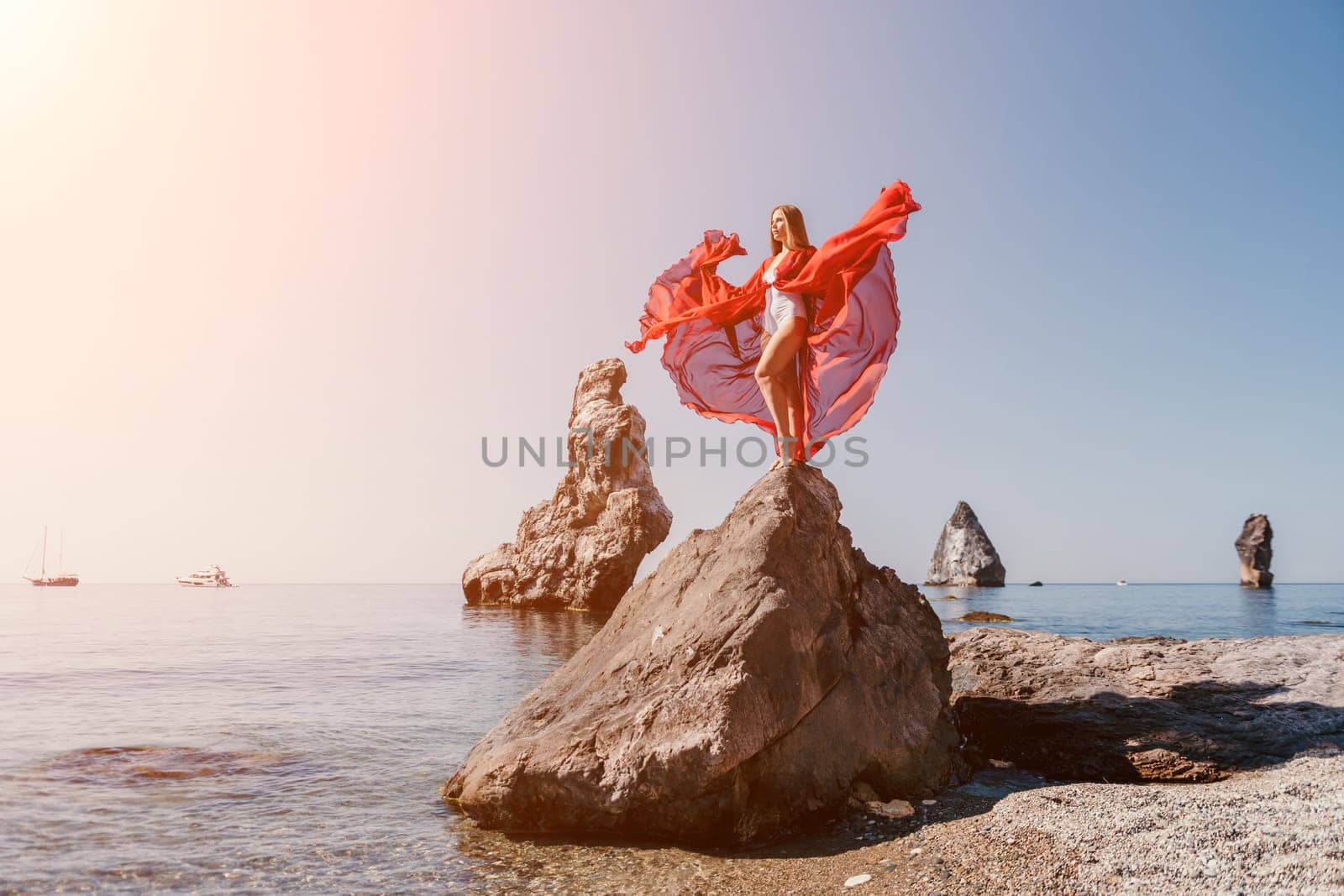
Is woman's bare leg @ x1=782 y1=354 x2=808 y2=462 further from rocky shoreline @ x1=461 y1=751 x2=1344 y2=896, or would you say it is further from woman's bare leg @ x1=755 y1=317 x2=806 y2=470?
rocky shoreline @ x1=461 y1=751 x2=1344 y2=896

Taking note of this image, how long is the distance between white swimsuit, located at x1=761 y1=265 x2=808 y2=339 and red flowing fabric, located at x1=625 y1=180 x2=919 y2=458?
91mm

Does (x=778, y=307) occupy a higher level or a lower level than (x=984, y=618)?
higher

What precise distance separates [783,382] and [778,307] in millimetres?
857

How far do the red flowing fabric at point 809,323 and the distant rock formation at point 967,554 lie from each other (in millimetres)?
105317

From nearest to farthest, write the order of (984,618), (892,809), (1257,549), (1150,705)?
(892,809) < (1150,705) < (984,618) < (1257,549)

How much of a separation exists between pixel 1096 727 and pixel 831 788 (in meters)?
3.85

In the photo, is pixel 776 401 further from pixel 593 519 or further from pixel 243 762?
pixel 593 519

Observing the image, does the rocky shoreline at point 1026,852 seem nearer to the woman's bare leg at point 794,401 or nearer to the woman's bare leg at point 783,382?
the woman's bare leg at point 783,382

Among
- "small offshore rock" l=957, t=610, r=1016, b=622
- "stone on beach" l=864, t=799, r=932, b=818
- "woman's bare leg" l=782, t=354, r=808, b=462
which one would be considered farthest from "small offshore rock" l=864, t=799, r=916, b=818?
"small offshore rock" l=957, t=610, r=1016, b=622

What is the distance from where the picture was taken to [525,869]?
5648 mm

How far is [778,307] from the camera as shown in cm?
851

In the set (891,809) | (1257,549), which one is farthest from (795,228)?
(1257,549)

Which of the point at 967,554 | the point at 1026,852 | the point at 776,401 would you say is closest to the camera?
the point at 1026,852

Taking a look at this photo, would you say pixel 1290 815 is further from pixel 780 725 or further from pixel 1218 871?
pixel 780 725
